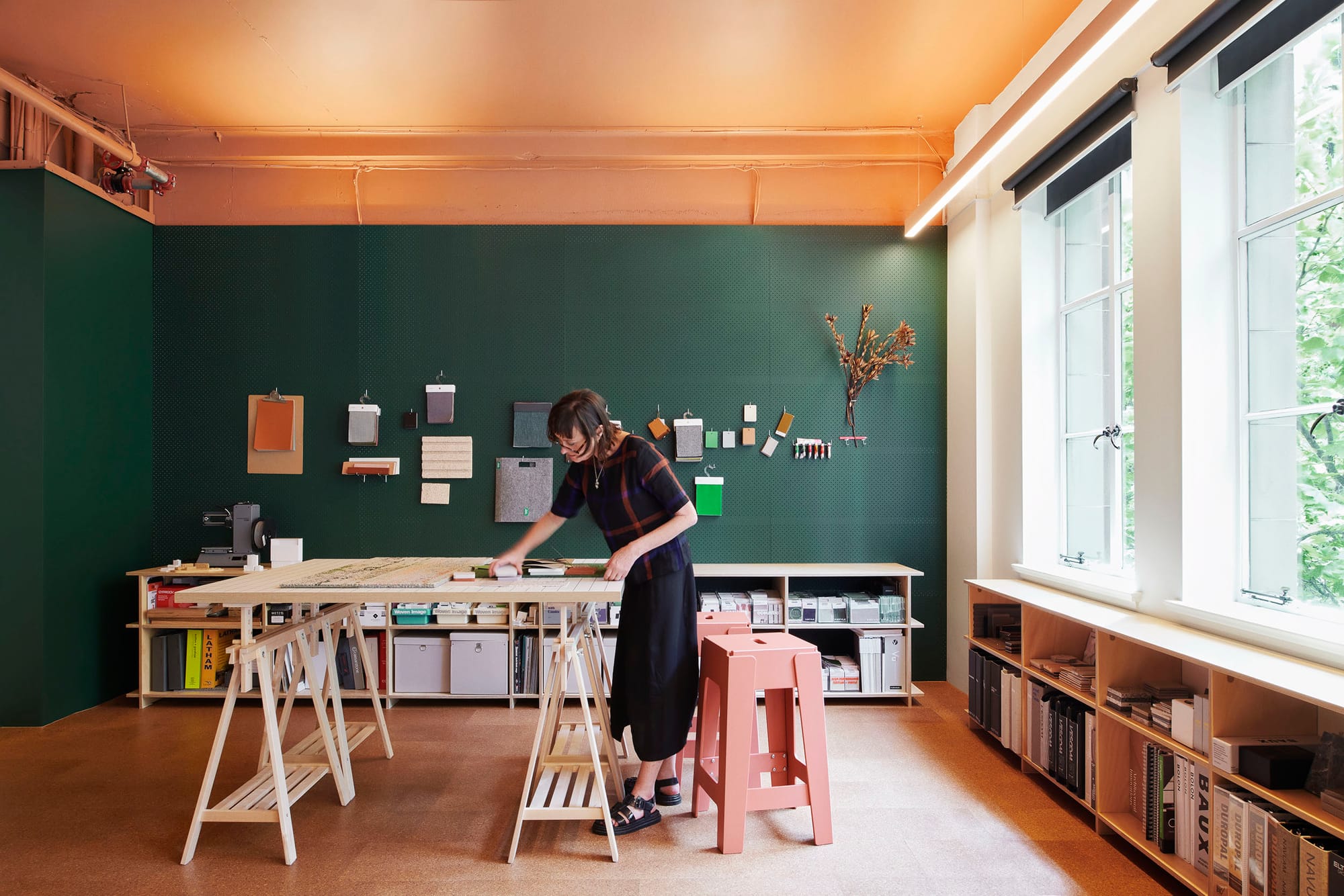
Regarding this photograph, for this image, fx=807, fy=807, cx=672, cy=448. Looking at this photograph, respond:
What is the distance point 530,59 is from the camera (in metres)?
4.50

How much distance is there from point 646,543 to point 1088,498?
106 inches

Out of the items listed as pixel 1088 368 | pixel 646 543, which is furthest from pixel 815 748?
pixel 1088 368

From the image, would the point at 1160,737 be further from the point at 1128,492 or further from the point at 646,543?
the point at 646,543

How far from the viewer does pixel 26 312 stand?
4531 mm

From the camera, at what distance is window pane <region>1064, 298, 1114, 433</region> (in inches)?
163

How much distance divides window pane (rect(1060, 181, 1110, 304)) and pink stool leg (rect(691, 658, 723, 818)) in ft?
9.51

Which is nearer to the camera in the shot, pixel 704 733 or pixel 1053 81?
pixel 1053 81

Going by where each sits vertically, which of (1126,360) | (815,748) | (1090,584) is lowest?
(815,748)

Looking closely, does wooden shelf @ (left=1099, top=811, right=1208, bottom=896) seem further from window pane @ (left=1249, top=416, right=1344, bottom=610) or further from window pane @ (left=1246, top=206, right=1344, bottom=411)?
window pane @ (left=1246, top=206, right=1344, bottom=411)

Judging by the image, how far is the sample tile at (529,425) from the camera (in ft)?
17.7

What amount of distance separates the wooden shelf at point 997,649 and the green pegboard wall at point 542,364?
3.67ft

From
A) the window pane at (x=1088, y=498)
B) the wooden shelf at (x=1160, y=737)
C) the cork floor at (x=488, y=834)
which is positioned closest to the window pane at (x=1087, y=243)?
the window pane at (x=1088, y=498)

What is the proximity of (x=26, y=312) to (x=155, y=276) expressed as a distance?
1.02 metres

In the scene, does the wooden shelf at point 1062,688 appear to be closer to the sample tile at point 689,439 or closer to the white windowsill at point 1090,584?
the white windowsill at point 1090,584
